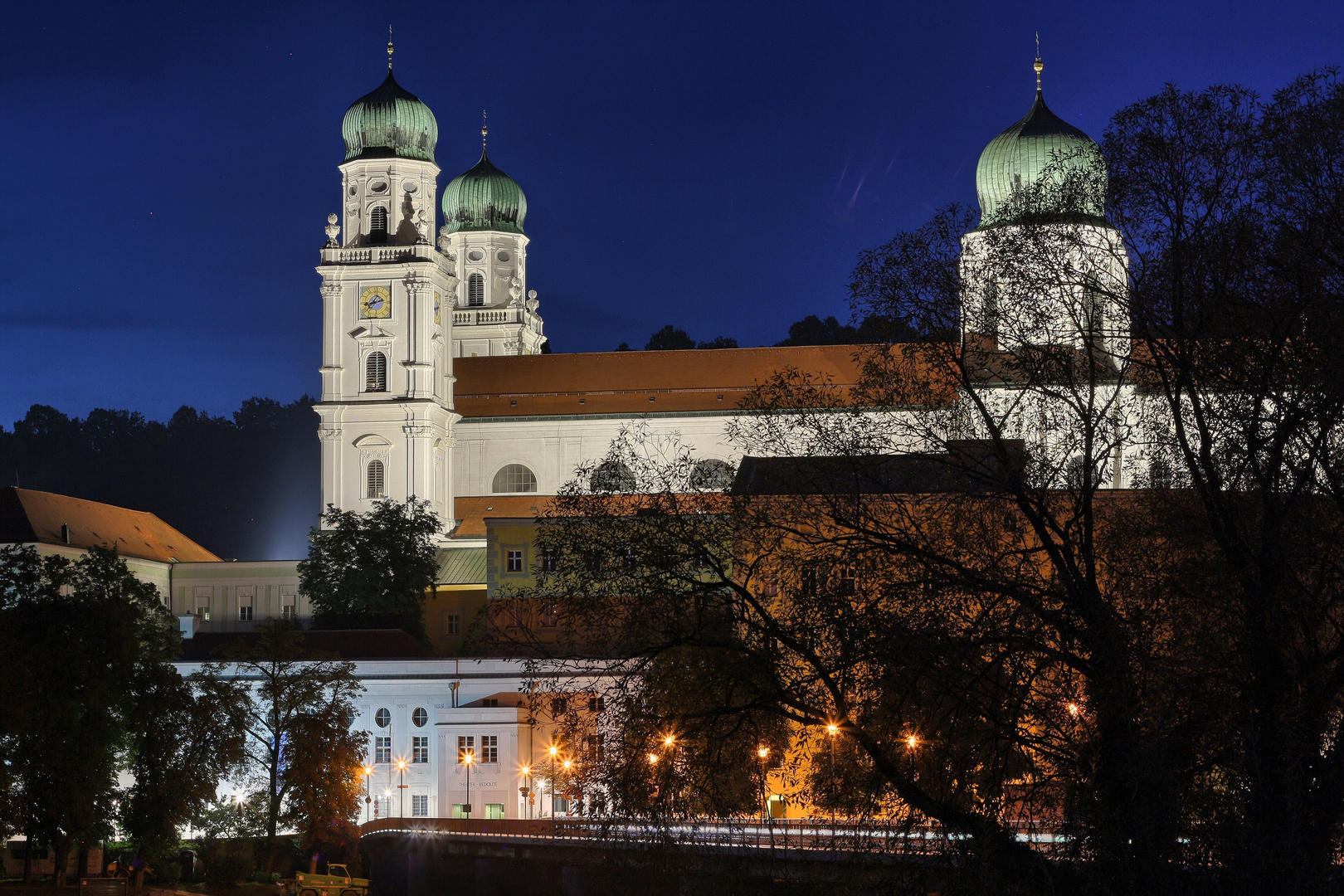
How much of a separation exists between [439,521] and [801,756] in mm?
59930

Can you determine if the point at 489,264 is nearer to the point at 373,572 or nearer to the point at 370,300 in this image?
the point at 370,300

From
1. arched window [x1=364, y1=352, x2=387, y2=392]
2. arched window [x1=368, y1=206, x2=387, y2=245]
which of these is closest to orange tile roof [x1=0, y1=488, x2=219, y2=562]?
arched window [x1=364, y1=352, x2=387, y2=392]

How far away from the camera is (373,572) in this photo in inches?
2876

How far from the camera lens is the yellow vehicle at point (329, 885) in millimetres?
43406

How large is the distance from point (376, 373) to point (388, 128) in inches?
485

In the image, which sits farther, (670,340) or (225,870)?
(670,340)

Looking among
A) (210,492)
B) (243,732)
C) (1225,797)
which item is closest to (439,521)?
(243,732)

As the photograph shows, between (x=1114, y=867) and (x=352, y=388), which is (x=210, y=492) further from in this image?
(x=1114, y=867)

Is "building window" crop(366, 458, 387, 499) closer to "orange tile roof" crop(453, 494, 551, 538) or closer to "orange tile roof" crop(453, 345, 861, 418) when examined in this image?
"orange tile roof" crop(453, 494, 551, 538)

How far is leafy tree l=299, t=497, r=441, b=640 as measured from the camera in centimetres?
7238

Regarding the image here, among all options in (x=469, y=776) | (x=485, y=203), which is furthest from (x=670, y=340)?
(x=469, y=776)

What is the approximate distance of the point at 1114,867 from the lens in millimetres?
17344

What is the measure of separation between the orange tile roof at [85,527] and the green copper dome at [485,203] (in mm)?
28606

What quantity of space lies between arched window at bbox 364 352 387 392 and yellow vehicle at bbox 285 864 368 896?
125 feet
